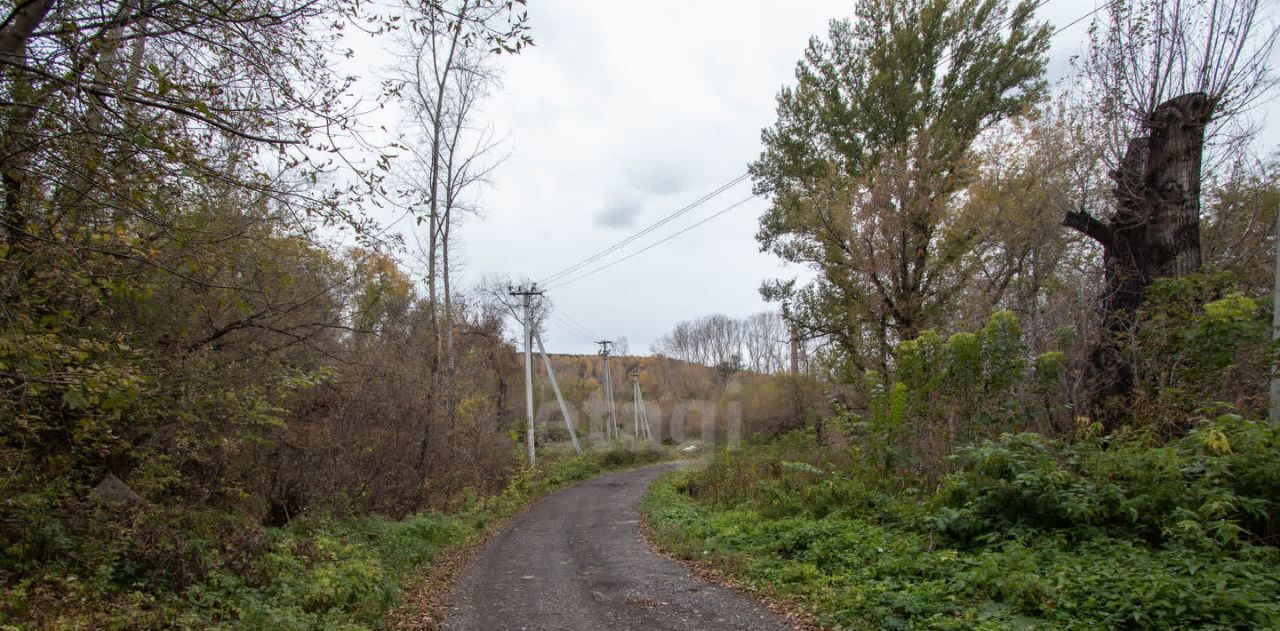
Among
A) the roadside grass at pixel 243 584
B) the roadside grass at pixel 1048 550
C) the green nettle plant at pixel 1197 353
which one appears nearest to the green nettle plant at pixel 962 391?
the roadside grass at pixel 1048 550

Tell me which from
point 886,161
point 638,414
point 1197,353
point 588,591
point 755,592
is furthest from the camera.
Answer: point 638,414

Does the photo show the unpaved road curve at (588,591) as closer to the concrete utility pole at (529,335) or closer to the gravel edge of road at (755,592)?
the gravel edge of road at (755,592)

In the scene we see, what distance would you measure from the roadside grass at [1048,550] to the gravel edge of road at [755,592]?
0.08m

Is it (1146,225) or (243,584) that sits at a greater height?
(1146,225)

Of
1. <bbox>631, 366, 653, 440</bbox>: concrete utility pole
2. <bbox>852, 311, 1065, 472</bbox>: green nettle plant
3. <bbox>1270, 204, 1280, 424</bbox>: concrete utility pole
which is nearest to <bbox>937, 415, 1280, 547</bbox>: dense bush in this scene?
<bbox>1270, 204, 1280, 424</bbox>: concrete utility pole

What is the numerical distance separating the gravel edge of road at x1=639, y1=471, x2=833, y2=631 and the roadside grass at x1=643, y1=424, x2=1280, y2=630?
0.28 feet

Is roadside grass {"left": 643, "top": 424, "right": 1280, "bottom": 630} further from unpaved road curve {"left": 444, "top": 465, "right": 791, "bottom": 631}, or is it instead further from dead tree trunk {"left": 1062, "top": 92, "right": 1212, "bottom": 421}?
dead tree trunk {"left": 1062, "top": 92, "right": 1212, "bottom": 421}

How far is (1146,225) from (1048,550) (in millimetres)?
5902

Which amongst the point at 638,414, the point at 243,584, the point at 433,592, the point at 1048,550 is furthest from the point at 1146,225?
the point at 638,414

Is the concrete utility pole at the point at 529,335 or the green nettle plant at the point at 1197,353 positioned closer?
the green nettle plant at the point at 1197,353

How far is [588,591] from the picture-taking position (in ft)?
26.3

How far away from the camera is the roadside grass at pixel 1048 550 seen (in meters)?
4.62

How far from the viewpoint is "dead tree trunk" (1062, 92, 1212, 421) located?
8.61 meters

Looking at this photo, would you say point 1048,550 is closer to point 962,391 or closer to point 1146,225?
point 962,391
